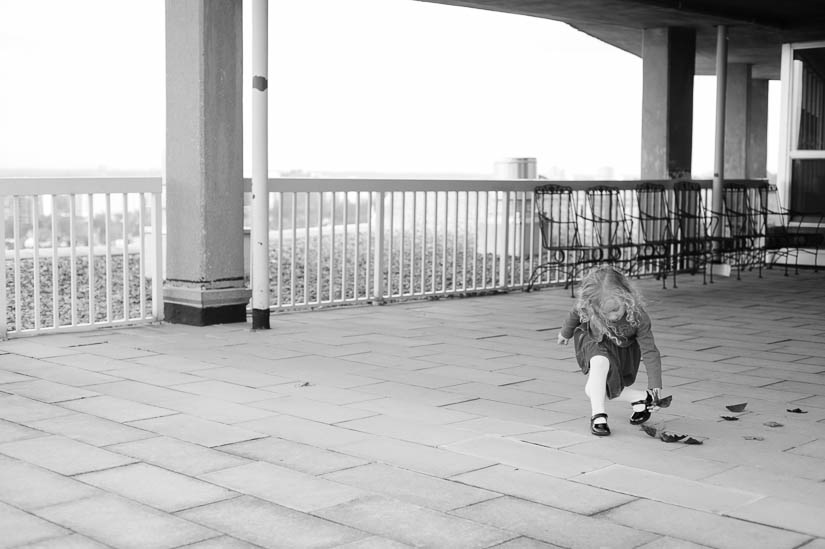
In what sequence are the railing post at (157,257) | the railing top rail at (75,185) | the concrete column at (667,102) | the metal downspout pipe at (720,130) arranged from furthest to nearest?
1. the concrete column at (667,102)
2. the metal downspout pipe at (720,130)
3. the railing post at (157,257)
4. the railing top rail at (75,185)

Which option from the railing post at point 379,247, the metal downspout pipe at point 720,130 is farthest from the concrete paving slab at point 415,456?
the metal downspout pipe at point 720,130

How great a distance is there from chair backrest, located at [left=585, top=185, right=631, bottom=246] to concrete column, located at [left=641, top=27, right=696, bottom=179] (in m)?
0.76

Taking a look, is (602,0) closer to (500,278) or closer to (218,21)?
(500,278)

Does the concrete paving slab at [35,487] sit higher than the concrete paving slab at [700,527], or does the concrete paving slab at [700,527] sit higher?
the concrete paving slab at [35,487]

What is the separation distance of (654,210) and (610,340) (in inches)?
289

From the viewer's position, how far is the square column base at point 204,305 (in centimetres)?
683

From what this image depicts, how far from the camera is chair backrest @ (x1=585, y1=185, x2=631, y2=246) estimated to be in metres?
9.97

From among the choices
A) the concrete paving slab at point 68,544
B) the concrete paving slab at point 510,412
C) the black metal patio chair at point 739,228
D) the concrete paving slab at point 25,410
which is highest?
the black metal patio chair at point 739,228

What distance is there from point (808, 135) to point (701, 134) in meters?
9.21

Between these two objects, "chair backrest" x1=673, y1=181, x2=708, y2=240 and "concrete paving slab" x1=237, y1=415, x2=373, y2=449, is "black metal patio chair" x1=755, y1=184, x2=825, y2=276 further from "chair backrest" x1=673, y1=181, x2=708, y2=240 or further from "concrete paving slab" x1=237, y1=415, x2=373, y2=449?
"concrete paving slab" x1=237, y1=415, x2=373, y2=449

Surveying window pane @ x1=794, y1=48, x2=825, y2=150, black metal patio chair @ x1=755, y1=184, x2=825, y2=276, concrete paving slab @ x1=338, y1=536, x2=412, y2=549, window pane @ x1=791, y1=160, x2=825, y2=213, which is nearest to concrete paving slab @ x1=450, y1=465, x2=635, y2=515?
concrete paving slab @ x1=338, y1=536, x2=412, y2=549

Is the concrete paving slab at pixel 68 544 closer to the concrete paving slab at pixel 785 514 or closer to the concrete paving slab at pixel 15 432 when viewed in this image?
the concrete paving slab at pixel 15 432

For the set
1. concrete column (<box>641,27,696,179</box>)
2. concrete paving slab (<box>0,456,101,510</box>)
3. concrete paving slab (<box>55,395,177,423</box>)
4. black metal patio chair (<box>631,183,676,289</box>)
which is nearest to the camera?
concrete paving slab (<box>0,456,101,510</box>)

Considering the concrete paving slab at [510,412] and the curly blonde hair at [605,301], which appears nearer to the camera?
the curly blonde hair at [605,301]
